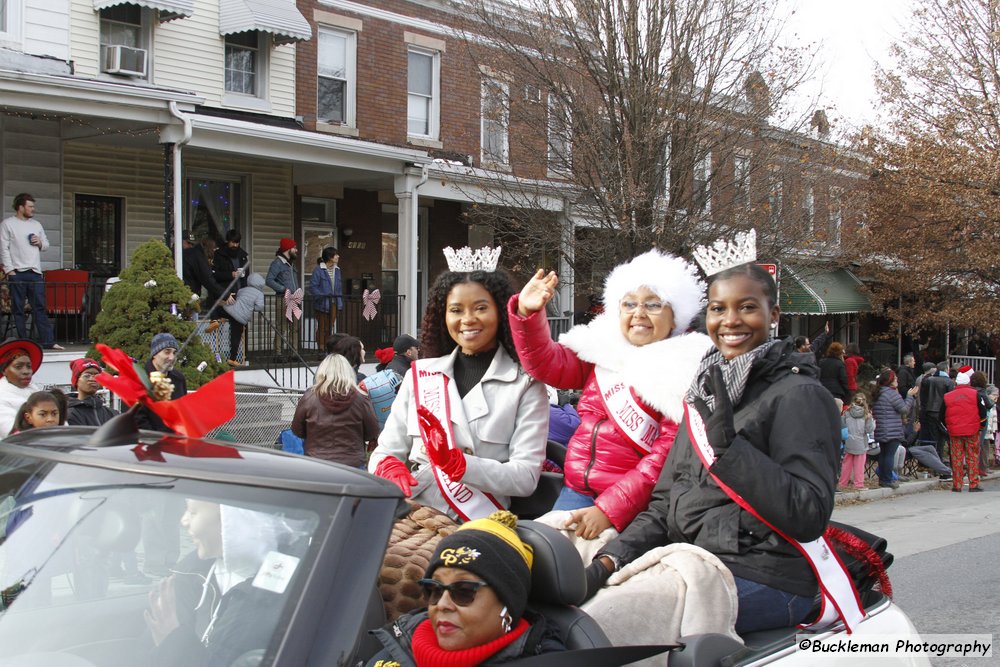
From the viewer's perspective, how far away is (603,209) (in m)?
14.3

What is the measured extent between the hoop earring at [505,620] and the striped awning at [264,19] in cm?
1502

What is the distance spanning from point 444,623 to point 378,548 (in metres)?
0.39

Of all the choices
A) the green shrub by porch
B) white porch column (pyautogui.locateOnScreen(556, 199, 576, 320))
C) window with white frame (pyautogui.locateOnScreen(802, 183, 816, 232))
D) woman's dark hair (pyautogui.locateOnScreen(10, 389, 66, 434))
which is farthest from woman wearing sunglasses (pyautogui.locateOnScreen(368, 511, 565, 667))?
window with white frame (pyautogui.locateOnScreen(802, 183, 816, 232))

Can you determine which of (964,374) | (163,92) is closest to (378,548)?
(163,92)

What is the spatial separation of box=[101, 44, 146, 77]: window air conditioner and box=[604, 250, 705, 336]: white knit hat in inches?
514

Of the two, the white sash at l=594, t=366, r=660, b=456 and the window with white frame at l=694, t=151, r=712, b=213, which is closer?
the white sash at l=594, t=366, r=660, b=456

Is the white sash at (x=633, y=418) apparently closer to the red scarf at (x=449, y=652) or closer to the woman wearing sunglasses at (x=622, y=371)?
the woman wearing sunglasses at (x=622, y=371)

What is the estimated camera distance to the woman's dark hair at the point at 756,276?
3133 millimetres

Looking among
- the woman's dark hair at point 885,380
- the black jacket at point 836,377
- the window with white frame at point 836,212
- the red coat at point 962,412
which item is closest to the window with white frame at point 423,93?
the window with white frame at point 836,212

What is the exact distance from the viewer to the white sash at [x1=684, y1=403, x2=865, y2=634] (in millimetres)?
2861

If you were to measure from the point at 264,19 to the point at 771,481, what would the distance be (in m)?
15.1

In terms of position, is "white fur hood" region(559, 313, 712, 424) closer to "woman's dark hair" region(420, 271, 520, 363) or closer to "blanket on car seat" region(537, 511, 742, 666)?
"woman's dark hair" region(420, 271, 520, 363)

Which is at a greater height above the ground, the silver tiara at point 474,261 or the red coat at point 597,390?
the silver tiara at point 474,261

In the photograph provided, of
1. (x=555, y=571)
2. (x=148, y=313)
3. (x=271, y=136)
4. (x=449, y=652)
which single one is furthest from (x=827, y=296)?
(x=449, y=652)
